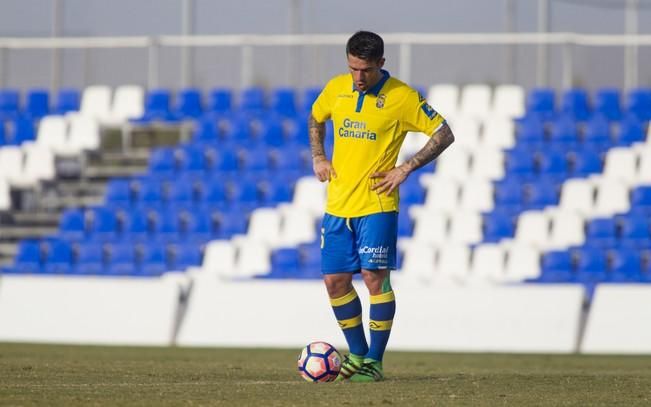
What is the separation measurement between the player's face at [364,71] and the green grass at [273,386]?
2.06 metres

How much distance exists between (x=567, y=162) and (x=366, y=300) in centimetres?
618

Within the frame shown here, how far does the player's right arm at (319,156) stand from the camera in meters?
9.06

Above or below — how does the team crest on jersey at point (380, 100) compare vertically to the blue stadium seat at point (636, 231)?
above

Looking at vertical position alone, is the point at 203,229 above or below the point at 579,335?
above

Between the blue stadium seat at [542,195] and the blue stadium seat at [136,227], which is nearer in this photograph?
the blue stadium seat at [542,195]

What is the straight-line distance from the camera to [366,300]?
1658 centimetres

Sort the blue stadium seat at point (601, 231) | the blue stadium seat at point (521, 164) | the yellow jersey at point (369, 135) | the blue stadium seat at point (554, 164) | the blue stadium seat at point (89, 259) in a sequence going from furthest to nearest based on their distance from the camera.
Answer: the blue stadium seat at point (521, 164) < the blue stadium seat at point (554, 164) < the blue stadium seat at point (89, 259) < the blue stadium seat at point (601, 231) < the yellow jersey at point (369, 135)

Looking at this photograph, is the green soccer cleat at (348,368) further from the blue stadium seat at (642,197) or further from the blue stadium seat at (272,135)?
the blue stadium seat at (272,135)

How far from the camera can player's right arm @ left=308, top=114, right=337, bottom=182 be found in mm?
9062

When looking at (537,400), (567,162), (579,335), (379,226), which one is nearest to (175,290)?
(579,335)

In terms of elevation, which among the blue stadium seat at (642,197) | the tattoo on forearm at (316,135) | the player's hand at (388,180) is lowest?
the player's hand at (388,180)

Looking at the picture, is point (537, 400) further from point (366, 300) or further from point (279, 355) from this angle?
point (366, 300)

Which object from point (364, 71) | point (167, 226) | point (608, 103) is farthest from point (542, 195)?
point (364, 71)

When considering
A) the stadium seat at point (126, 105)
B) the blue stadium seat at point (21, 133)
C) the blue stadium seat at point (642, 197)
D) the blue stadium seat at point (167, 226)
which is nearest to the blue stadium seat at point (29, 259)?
the blue stadium seat at point (167, 226)
